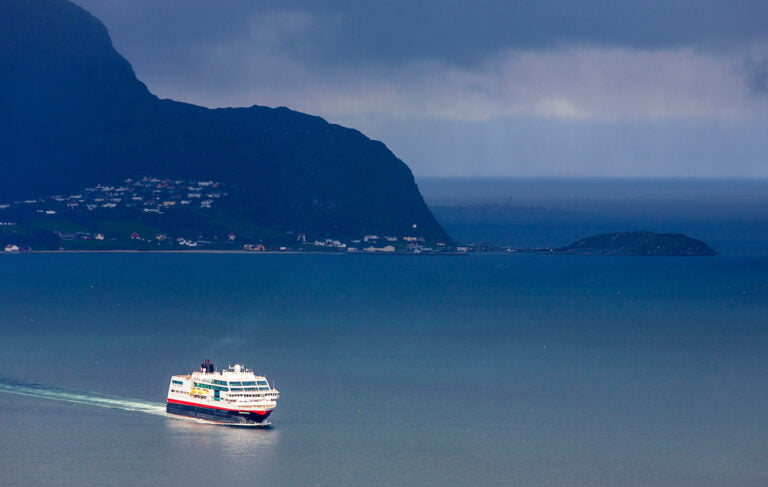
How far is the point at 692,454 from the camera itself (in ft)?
277

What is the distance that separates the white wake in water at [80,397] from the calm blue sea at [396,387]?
0.26m

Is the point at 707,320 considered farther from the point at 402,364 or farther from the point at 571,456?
the point at 571,456

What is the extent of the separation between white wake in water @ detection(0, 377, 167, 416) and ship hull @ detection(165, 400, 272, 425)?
0.92 meters

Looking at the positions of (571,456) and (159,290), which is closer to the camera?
(571,456)

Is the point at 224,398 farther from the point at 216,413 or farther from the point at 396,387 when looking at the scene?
the point at 396,387

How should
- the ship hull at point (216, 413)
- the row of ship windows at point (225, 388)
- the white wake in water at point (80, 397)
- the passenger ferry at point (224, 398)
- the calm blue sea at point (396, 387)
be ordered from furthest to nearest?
the white wake in water at point (80, 397) < the row of ship windows at point (225, 388) < the passenger ferry at point (224, 398) < the ship hull at point (216, 413) < the calm blue sea at point (396, 387)

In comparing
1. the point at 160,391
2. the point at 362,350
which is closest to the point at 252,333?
the point at 362,350

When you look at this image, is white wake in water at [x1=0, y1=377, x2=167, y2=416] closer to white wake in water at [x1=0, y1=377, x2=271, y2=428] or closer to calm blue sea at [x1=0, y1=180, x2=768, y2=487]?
white wake in water at [x1=0, y1=377, x2=271, y2=428]

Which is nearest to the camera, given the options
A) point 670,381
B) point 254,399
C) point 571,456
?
point 571,456

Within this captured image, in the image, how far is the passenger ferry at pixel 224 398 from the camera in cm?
9112

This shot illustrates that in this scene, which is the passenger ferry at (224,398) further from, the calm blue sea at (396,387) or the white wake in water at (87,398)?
the calm blue sea at (396,387)

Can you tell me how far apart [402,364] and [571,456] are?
3459 centimetres

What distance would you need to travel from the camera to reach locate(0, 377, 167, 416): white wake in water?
95238 mm

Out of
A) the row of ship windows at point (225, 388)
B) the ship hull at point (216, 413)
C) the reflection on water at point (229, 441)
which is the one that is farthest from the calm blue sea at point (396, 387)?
the row of ship windows at point (225, 388)
